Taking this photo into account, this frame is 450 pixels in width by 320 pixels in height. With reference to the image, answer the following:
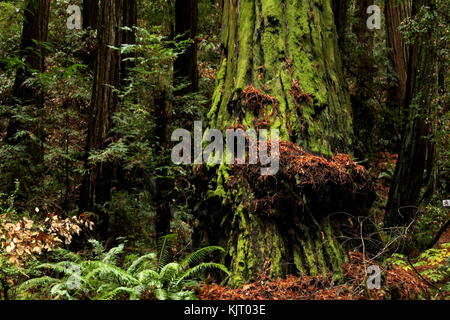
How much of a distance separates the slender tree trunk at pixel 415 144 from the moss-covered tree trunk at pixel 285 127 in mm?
2234

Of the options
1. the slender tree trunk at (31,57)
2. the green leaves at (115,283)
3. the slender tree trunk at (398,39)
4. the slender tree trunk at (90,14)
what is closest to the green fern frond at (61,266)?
the green leaves at (115,283)

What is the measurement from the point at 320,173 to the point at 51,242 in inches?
123

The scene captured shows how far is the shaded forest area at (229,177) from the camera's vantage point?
452 centimetres

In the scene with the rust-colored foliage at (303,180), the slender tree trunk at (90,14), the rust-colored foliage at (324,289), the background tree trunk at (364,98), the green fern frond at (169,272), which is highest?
the slender tree trunk at (90,14)

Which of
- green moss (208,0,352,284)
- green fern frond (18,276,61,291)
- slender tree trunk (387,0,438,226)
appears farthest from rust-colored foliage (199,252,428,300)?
slender tree trunk (387,0,438,226)

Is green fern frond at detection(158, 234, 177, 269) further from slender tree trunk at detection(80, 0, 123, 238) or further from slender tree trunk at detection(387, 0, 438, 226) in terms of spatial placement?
slender tree trunk at detection(387, 0, 438, 226)

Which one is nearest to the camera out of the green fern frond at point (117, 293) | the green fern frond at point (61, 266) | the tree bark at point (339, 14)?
the green fern frond at point (117, 293)

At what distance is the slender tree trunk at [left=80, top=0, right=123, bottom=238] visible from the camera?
23.4 feet

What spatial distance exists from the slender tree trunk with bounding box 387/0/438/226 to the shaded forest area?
27 millimetres

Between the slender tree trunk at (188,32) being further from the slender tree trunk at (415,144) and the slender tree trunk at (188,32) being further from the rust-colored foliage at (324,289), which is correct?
the rust-colored foliage at (324,289)
